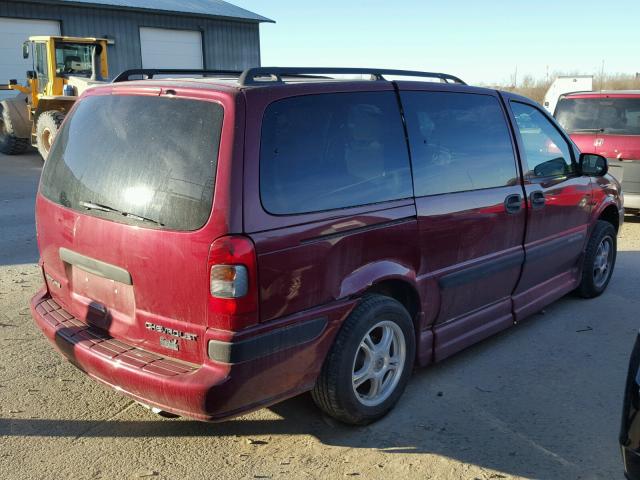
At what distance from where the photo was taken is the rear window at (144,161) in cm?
270

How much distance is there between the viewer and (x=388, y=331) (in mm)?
3373

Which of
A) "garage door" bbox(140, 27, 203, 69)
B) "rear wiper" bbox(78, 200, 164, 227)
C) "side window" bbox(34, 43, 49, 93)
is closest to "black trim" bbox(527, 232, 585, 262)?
"rear wiper" bbox(78, 200, 164, 227)

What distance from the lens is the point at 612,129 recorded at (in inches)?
334

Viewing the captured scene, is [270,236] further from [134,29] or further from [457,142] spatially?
[134,29]

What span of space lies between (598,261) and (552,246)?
1.07 metres

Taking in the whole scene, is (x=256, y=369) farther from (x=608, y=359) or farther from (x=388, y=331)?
(x=608, y=359)

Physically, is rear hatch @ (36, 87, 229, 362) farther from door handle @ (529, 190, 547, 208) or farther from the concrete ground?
door handle @ (529, 190, 547, 208)

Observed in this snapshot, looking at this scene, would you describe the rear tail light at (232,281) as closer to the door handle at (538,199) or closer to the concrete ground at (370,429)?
the concrete ground at (370,429)

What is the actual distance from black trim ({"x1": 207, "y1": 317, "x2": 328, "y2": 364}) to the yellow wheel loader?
11754 millimetres

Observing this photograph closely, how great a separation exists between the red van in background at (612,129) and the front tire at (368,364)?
616cm

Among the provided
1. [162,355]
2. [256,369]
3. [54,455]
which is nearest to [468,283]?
[256,369]

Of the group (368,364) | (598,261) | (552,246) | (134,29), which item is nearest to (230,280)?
(368,364)

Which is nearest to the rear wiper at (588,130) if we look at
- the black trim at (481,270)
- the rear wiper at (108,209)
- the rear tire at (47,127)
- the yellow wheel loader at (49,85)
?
the black trim at (481,270)

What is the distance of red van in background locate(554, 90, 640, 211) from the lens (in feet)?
27.0
